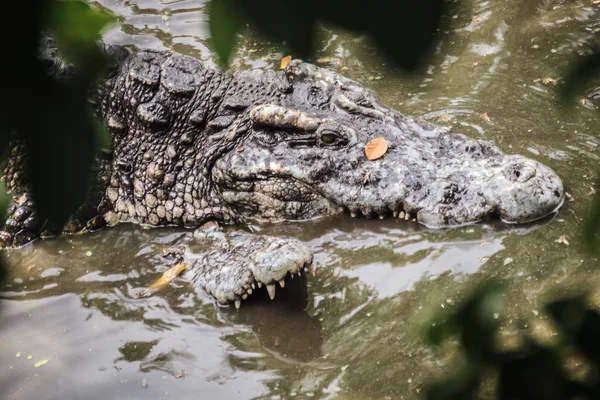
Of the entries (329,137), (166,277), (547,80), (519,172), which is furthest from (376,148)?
(547,80)

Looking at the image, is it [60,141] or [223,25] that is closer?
[223,25]

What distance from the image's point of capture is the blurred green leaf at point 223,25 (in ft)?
3.19

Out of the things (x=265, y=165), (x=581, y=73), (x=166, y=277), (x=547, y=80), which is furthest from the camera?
(x=547, y=80)

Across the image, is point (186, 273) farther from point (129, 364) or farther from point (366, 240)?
point (366, 240)

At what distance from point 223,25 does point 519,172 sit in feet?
11.1

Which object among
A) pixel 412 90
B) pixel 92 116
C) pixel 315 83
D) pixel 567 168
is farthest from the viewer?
pixel 412 90

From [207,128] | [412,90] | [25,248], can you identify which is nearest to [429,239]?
[207,128]

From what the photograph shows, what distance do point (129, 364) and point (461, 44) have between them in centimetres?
464

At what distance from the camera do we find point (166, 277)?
421 centimetres

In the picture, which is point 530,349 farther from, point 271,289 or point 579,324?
point 271,289

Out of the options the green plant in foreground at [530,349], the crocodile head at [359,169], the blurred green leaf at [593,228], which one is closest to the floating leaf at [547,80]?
the crocodile head at [359,169]

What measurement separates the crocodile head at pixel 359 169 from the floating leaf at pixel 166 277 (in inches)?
30.0

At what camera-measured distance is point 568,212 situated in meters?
3.99

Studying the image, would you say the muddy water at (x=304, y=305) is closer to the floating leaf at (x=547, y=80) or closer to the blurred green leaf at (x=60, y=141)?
the floating leaf at (x=547, y=80)
